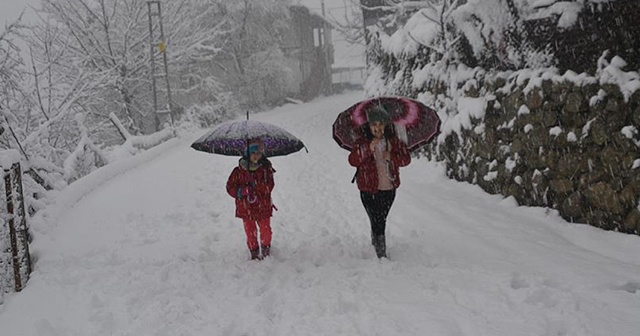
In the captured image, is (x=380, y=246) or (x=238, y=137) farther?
(x=380, y=246)

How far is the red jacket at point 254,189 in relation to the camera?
510 cm

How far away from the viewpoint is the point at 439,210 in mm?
6953

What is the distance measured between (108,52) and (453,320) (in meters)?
22.8

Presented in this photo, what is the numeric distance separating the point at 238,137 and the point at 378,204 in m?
1.66

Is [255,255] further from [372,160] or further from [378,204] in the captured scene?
[372,160]

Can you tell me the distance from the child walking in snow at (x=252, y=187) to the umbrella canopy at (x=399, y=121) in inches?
35.5

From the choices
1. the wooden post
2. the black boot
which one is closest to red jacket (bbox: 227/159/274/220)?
the black boot

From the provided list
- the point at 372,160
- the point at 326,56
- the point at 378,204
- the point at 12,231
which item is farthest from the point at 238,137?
the point at 326,56

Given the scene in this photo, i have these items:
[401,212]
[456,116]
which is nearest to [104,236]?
[401,212]

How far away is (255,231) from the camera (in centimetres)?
525

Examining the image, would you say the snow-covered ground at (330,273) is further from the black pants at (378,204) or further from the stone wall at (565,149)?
the black pants at (378,204)

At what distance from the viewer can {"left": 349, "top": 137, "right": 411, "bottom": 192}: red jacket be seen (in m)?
4.79

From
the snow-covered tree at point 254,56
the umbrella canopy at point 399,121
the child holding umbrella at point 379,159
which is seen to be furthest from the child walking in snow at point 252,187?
the snow-covered tree at point 254,56

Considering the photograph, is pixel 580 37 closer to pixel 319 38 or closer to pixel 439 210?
pixel 439 210
